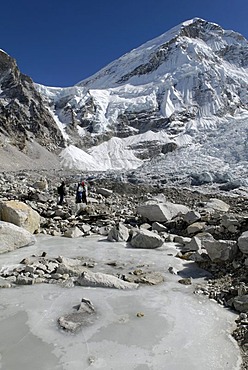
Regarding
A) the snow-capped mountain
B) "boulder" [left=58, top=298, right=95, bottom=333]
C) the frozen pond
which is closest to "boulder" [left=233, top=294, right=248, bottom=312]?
the frozen pond

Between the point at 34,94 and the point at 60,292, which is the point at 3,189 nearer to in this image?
the point at 60,292

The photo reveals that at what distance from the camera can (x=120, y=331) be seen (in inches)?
196

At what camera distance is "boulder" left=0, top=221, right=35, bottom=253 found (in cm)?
875

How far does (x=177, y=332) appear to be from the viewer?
5027 mm

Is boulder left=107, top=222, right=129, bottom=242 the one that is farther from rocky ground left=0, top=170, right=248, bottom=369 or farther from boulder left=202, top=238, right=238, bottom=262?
boulder left=202, top=238, right=238, bottom=262

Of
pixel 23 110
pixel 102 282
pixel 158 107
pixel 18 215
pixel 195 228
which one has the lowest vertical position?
pixel 102 282

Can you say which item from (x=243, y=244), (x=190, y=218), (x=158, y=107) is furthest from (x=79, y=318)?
(x=158, y=107)

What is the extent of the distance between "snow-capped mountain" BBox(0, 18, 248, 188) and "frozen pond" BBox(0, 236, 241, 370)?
48562 millimetres

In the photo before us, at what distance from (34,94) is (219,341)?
9084 centimetres

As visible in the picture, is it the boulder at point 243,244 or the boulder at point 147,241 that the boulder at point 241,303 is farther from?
→ the boulder at point 147,241

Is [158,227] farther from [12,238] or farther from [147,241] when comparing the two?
[12,238]

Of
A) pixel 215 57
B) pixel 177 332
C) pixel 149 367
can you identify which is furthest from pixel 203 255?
pixel 215 57

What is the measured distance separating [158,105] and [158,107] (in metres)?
0.85

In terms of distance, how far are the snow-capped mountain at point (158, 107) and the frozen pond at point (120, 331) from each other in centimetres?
4856
